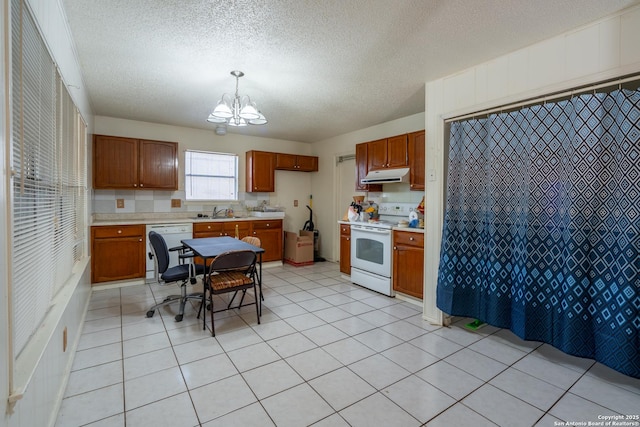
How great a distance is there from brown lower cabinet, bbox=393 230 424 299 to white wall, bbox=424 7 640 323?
394 millimetres

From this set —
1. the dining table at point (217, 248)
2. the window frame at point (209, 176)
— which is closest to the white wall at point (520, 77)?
the dining table at point (217, 248)

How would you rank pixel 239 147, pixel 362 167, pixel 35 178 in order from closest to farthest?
pixel 35 178
pixel 362 167
pixel 239 147

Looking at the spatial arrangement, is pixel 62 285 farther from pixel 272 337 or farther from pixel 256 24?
pixel 256 24

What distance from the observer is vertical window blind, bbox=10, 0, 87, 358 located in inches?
50.6

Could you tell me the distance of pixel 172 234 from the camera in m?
4.69

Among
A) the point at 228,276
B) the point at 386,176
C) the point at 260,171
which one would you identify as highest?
the point at 260,171

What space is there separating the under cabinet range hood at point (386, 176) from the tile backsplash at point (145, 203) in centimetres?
268

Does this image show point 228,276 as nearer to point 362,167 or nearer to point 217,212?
point 217,212

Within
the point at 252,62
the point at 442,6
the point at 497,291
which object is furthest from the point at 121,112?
the point at 497,291

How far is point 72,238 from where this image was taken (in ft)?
8.85

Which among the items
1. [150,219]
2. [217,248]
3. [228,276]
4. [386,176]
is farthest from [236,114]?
[150,219]

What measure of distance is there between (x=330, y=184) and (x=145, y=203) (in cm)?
330

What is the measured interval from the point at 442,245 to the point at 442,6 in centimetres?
205

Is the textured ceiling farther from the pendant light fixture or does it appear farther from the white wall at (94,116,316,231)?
the white wall at (94,116,316,231)
